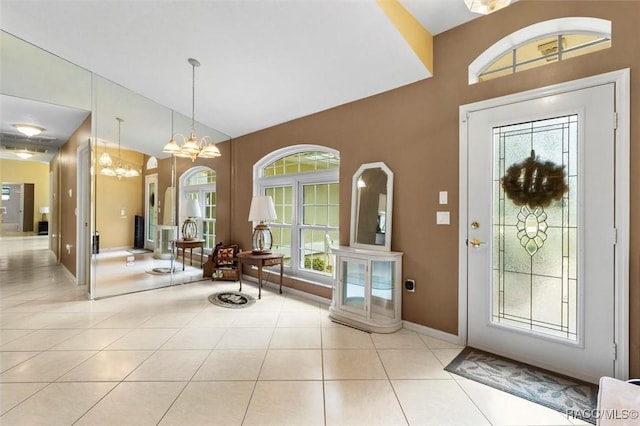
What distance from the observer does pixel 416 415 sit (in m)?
1.80

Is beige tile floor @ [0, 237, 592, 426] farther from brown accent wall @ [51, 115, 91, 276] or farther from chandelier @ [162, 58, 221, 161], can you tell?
chandelier @ [162, 58, 221, 161]

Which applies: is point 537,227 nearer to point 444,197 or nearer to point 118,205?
point 444,197

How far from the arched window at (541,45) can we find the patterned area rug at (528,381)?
2480 mm

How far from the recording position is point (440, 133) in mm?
2885

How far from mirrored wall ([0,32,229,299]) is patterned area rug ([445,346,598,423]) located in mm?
4481

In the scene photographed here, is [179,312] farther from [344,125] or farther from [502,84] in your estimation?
[502,84]

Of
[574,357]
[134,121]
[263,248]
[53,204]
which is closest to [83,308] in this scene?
[263,248]

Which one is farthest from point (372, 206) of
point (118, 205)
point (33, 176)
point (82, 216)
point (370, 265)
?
point (33, 176)

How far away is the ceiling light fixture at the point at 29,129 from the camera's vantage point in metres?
4.95

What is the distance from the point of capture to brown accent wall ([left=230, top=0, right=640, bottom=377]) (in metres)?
2.01

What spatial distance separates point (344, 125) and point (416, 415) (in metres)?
3.06

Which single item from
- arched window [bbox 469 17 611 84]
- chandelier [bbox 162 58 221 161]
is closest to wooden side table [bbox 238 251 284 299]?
chandelier [bbox 162 58 221 161]

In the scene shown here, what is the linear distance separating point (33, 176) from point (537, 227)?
14555 mm

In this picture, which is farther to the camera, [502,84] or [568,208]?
[502,84]
